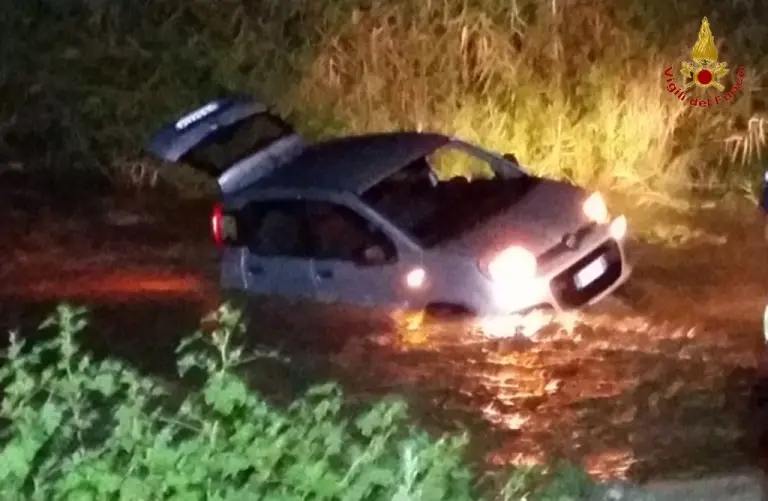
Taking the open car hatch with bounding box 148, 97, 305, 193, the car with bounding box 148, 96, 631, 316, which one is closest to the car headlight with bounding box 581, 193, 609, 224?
the car with bounding box 148, 96, 631, 316

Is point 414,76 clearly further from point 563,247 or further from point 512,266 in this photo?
point 512,266

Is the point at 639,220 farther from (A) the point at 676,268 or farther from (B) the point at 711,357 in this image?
(B) the point at 711,357

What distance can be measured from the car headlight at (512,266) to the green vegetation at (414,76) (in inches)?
149

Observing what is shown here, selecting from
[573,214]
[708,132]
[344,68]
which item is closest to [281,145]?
[573,214]

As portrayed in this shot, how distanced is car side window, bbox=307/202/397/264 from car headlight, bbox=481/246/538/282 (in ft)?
2.32

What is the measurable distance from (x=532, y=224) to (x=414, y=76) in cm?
489

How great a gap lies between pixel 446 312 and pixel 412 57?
526 centimetres

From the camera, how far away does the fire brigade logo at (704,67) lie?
1268cm

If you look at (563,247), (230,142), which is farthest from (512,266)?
(230,142)

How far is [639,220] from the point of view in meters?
11.1

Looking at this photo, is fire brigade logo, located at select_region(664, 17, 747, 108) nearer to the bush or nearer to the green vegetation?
the green vegetation

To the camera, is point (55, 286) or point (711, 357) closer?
point (711, 357)

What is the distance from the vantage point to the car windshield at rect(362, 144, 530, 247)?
28.5 ft

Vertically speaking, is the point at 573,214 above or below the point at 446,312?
above
